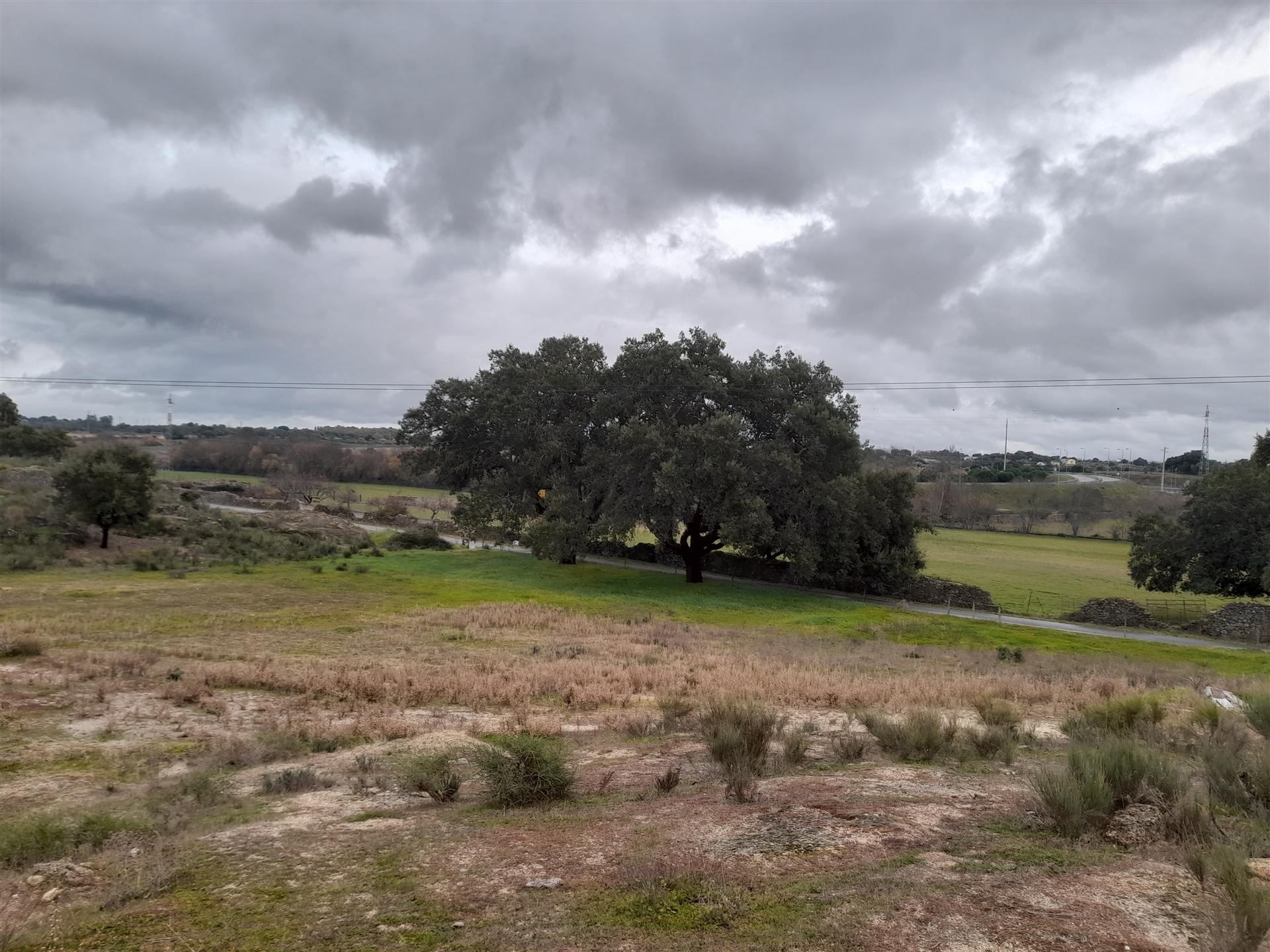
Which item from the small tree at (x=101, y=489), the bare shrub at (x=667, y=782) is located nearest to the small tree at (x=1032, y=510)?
the small tree at (x=101, y=489)

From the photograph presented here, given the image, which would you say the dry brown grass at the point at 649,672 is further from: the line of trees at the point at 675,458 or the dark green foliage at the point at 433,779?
the line of trees at the point at 675,458

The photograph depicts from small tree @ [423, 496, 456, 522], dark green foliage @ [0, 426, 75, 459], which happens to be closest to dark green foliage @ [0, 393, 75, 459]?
dark green foliage @ [0, 426, 75, 459]

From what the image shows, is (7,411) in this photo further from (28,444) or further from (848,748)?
(848,748)

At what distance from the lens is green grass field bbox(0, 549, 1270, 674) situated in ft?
78.9

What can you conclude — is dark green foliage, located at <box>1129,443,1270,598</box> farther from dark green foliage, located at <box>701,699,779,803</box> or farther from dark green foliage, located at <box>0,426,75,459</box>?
dark green foliage, located at <box>0,426,75,459</box>

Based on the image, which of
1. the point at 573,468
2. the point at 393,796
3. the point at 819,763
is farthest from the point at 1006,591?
the point at 393,796

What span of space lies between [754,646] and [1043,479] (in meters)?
133

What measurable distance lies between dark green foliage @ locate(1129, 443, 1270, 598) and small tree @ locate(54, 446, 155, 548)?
59.8 metres

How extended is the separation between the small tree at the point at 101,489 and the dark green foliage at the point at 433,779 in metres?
45.9

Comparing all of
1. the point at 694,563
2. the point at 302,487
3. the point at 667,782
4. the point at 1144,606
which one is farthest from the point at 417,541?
the point at 667,782

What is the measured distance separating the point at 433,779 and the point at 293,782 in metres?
1.95

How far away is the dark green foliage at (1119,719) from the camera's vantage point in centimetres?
1181

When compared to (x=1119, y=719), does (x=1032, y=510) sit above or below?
above

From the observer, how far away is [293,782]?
9.48 metres
